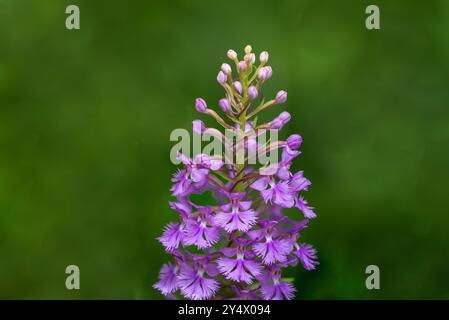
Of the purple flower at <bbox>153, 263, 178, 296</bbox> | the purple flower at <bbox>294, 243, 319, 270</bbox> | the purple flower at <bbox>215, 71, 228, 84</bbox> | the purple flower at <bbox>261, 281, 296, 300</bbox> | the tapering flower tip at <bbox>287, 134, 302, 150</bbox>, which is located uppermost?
the purple flower at <bbox>215, 71, 228, 84</bbox>

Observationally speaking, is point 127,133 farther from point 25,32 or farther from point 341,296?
point 341,296

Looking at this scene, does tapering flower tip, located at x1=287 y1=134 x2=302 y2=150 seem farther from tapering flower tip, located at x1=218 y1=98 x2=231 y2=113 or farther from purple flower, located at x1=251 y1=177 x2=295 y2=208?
tapering flower tip, located at x1=218 y1=98 x2=231 y2=113

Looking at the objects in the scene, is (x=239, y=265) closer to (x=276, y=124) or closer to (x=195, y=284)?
(x=195, y=284)

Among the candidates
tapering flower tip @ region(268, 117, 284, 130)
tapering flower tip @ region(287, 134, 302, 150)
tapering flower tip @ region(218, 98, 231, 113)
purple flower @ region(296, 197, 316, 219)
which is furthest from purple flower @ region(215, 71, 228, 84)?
purple flower @ region(296, 197, 316, 219)

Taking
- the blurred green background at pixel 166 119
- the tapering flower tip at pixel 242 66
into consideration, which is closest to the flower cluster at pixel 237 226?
the tapering flower tip at pixel 242 66

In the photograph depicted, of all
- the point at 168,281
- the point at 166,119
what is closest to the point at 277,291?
the point at 168,281

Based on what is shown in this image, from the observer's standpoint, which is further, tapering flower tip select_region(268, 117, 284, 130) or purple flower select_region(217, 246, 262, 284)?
tapering flower tip select_region(268, 117, 284, 130)

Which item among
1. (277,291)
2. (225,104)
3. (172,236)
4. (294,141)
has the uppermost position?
(225,104)

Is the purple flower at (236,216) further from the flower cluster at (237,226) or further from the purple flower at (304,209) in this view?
the purple flower at (304,209)
